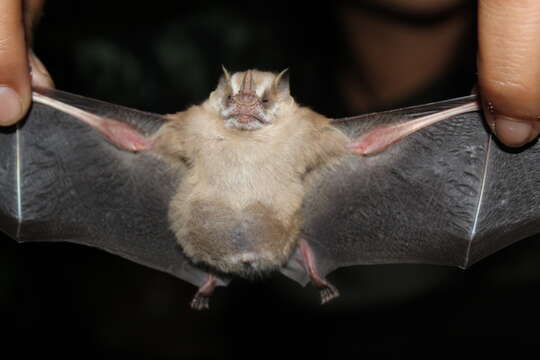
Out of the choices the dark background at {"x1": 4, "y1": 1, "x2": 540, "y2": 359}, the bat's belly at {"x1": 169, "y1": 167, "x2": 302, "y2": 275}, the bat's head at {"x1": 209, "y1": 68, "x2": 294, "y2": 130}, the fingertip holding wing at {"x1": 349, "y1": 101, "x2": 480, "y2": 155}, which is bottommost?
the dark background at {"x1": 4, "y1": 1, "x2": 540, "y2": 359}

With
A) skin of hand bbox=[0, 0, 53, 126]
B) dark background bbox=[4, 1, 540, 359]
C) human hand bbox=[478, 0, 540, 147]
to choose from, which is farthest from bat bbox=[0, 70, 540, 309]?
dark background bbox=[4, 1, 540, 359]

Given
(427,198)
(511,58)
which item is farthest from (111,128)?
(511,58)

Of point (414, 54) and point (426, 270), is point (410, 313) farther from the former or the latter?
point (414, 54)

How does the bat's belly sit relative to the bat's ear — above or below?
below

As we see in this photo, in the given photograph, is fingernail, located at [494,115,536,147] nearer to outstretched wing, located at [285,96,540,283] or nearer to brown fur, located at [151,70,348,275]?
outstretched wing, located at [285,96,540,283]

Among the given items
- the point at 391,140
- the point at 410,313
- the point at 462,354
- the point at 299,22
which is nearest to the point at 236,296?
the point at 410,313

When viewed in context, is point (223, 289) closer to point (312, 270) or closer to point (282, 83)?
point (312, 270)
